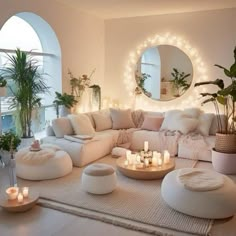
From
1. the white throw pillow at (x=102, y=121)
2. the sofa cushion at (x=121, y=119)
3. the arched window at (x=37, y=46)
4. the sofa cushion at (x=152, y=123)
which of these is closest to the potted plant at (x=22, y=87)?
the arched window at (x=37, y=46)

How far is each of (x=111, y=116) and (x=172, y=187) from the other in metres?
3.18

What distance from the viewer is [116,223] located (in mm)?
2863

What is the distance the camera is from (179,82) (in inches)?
252

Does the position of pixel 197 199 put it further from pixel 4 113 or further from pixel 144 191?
pixel 4 113

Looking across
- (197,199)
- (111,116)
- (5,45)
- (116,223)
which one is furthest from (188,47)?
(116,223)

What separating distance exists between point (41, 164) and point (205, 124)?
125 inches

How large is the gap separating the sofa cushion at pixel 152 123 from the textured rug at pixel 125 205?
1957 mm

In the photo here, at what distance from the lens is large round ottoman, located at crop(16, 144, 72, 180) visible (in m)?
3.97

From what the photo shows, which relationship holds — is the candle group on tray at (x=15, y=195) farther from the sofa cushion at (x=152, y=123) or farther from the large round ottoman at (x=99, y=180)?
the sofa cushion at (x=152, y=123)

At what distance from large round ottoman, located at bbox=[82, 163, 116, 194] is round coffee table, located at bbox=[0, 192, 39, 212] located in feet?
2.08

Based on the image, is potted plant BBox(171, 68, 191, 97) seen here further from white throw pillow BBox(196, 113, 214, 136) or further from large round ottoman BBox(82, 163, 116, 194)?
large round ottoman BBox(82, 163, 116, 194)

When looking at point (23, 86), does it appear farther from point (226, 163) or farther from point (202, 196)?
point (226, 163)

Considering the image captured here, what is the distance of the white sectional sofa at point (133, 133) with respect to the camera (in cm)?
484

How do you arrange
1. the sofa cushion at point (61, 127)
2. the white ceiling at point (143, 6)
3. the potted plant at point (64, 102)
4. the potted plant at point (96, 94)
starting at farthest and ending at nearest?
1. the potted plant at point (96, 94)
2. the potted plant at point (64, 102)
3. the white ceiling at point (143, 6)
4. the sofa cushion at point (61, 127)
